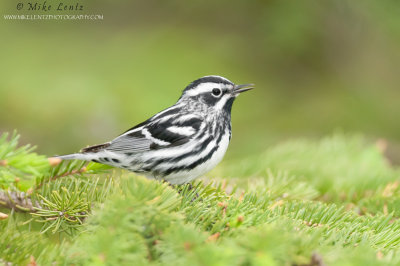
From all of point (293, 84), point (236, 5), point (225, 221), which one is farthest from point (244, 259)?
point (293, 84)

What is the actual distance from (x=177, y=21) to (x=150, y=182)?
5224 mm

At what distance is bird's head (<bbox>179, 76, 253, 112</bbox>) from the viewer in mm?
2871

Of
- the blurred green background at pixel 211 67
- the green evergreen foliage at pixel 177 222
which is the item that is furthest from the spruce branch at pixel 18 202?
the blurred green background at pixel 211 67

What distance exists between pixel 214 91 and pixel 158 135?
0.52 meters

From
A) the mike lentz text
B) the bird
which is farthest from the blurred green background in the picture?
the bird

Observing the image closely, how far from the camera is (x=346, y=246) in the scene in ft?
4.75

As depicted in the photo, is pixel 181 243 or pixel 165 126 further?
pixel 165 126

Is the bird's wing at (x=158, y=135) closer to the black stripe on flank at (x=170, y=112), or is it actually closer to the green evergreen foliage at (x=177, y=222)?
the black stripe on flank at (x=170, y=112)

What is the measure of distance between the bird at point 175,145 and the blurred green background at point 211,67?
1.58 meters

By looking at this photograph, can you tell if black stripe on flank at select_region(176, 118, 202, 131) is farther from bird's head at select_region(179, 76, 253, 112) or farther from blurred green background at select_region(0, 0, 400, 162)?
blurred green background at select_region(0, 0, 400, 162)

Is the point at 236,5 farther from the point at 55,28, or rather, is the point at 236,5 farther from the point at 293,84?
the point at 55,28

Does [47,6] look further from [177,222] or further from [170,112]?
[177,222]

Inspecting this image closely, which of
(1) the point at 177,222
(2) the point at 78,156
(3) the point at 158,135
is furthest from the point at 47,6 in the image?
(1) the point at 177,222

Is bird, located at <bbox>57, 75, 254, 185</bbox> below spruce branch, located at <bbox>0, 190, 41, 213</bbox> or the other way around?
the other way around
